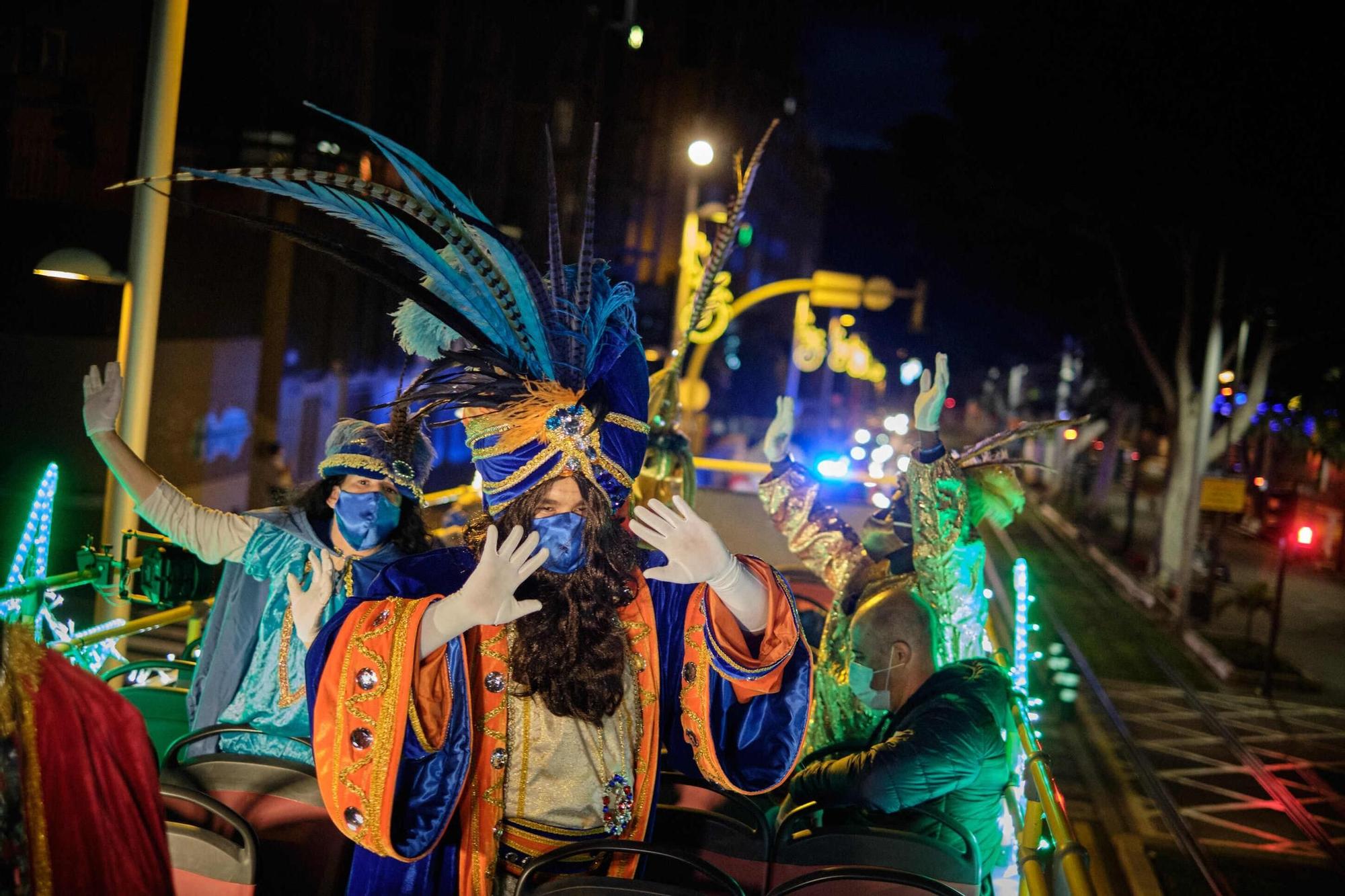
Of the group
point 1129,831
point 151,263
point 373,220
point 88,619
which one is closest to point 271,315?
point 88,619

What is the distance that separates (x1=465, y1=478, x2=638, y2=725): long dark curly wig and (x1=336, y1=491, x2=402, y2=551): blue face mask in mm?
1371

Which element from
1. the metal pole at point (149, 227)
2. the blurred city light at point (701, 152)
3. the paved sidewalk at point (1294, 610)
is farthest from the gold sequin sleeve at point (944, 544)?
the paved sidewalk at point (1294, 610)

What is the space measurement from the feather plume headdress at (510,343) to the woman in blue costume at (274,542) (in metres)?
1.36

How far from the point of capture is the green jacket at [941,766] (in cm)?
351

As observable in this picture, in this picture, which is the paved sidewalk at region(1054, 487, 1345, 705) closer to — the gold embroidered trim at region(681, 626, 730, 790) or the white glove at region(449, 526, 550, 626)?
the gold embroidered trim at region(681, 626, 730, 790)

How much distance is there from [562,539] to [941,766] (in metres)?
1.66

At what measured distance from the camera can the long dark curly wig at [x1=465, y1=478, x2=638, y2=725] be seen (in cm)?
261

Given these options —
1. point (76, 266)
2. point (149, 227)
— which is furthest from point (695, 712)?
point (76, 266)

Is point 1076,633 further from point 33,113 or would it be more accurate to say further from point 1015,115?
point 33,113

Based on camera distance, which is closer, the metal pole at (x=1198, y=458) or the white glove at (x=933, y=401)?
the white glove at (x=933, y=401)

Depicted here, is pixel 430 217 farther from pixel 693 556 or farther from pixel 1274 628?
pixel 1274 628

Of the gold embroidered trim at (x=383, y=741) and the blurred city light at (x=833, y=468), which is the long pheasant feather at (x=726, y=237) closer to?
the gold embroidered trim at (x=383, y=741)

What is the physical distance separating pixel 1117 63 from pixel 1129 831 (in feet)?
41.6

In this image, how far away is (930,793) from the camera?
11.5 ft
